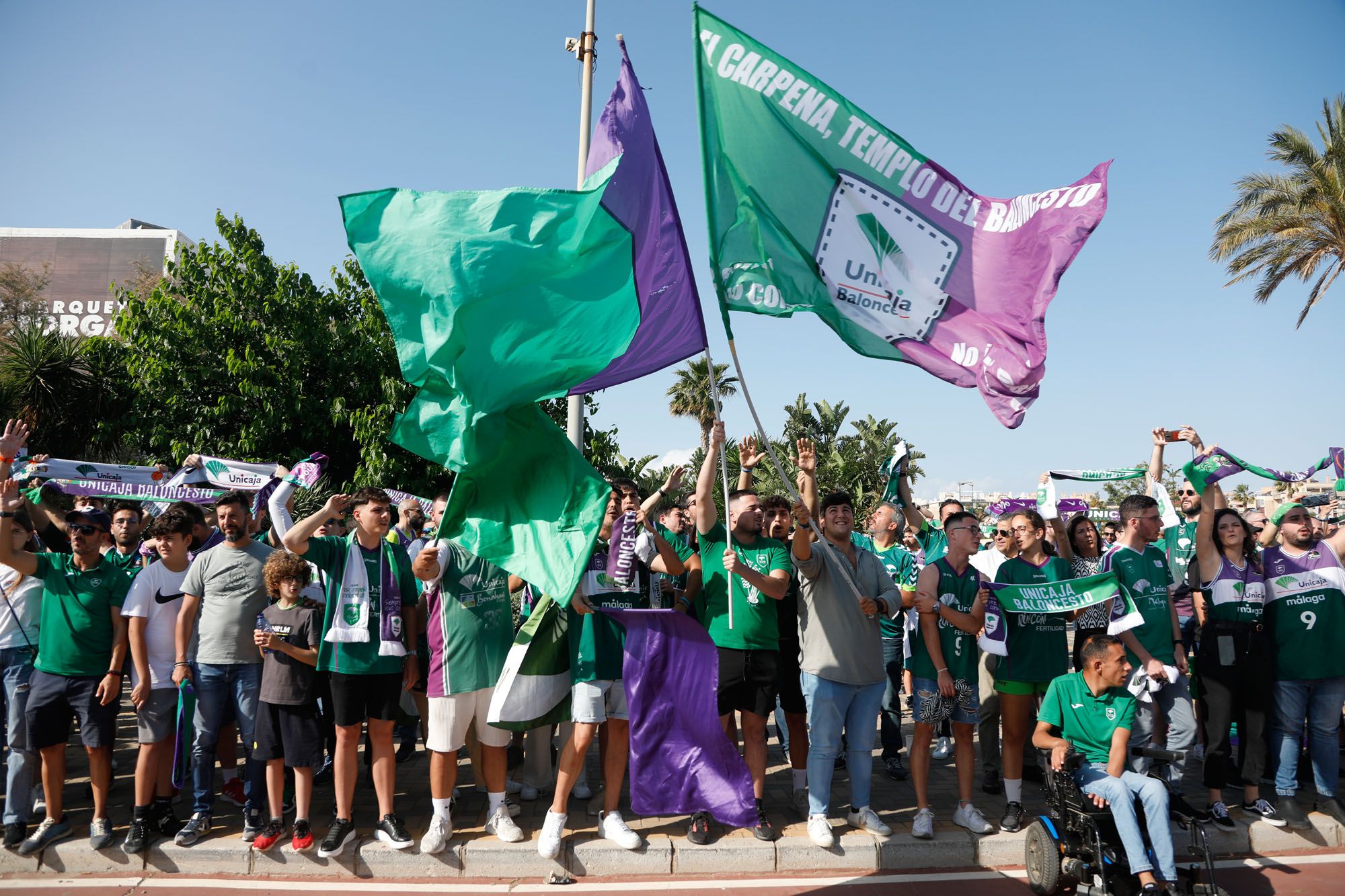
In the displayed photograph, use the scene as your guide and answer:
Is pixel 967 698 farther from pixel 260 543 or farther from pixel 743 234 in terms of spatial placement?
pixel 260 543

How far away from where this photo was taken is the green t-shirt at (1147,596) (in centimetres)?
625

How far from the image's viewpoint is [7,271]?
31969mm

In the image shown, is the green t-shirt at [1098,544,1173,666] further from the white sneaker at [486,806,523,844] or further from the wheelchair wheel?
the white sneaker at [486,806,523,844]

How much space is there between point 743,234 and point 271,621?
13.3 ft

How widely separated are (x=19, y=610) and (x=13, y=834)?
148cm

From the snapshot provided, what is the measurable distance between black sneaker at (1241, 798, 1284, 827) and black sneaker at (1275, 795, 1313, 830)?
4cm

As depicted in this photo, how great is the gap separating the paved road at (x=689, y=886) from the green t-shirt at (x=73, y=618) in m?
1.31

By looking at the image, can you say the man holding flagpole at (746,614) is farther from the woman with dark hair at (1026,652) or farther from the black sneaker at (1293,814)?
the black sneaker at (1293,814)

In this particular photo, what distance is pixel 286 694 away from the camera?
5406 millimetres

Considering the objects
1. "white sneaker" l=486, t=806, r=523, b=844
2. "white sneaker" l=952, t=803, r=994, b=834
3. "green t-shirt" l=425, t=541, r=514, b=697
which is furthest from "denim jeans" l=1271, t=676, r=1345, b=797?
"green t-shirt" l=425, t=541, r=514, b=697

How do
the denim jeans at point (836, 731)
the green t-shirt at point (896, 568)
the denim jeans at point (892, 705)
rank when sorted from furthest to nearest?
1. the green t-shirt at point (896, 568)
2. the denim jeans at point (892, 705)
3. the denim jeans at point (836, 731)

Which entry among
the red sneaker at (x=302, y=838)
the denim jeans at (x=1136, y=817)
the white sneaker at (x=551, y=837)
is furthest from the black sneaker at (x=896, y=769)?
the red sneaker at (x=302, y=838)

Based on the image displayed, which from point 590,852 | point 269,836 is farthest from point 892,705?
point 269,836

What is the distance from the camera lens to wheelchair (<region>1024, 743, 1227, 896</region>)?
4504 millimetres
